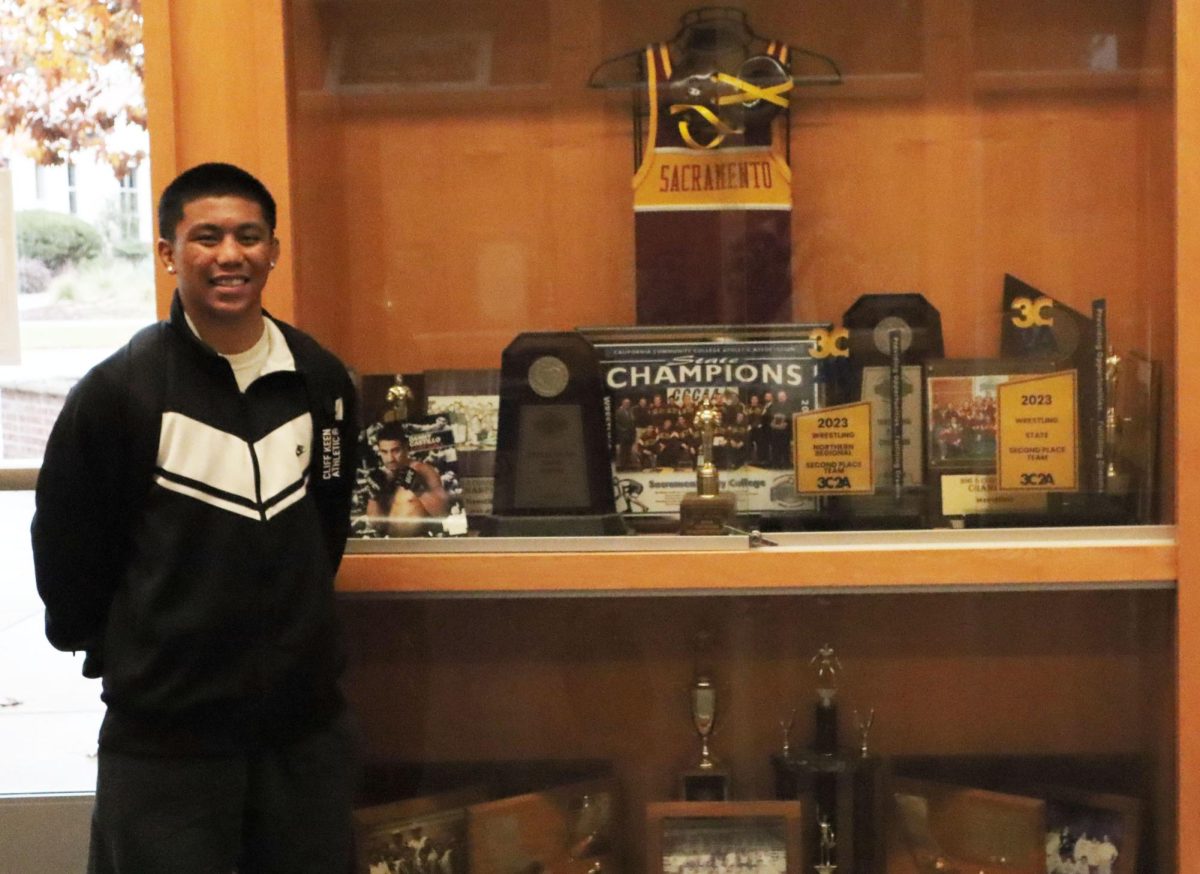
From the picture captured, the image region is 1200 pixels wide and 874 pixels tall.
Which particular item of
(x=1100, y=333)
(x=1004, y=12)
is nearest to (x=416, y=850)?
(x=1100, y=333)

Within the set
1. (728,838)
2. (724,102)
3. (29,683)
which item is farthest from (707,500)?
(29,683)

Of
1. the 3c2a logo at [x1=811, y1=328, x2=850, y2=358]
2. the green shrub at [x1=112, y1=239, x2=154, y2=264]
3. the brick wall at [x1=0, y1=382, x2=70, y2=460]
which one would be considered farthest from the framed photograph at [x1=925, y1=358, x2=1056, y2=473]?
the brick wall at [x1=0, y1=382, x2=70, y2=460]

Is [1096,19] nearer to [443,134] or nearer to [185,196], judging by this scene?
[443,134]

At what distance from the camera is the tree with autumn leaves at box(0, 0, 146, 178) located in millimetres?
2244

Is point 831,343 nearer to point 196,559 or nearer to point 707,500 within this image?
point 707,500

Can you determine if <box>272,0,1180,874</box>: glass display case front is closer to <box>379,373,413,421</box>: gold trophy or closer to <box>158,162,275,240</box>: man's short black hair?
<box>379,373,413,421</box>: gold trophy

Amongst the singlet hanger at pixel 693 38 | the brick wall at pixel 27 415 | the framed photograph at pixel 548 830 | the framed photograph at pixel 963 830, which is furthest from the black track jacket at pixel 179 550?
the framed photograph at pixel 963 830

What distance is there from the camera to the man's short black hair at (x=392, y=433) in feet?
7.37

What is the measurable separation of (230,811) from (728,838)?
794 mm

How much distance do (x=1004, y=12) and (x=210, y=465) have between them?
1.36 m

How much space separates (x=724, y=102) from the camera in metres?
2.29

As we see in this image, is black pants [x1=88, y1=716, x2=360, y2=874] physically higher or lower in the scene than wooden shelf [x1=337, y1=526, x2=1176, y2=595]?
lower

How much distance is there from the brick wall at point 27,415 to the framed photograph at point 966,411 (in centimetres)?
134

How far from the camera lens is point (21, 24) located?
230 cm
